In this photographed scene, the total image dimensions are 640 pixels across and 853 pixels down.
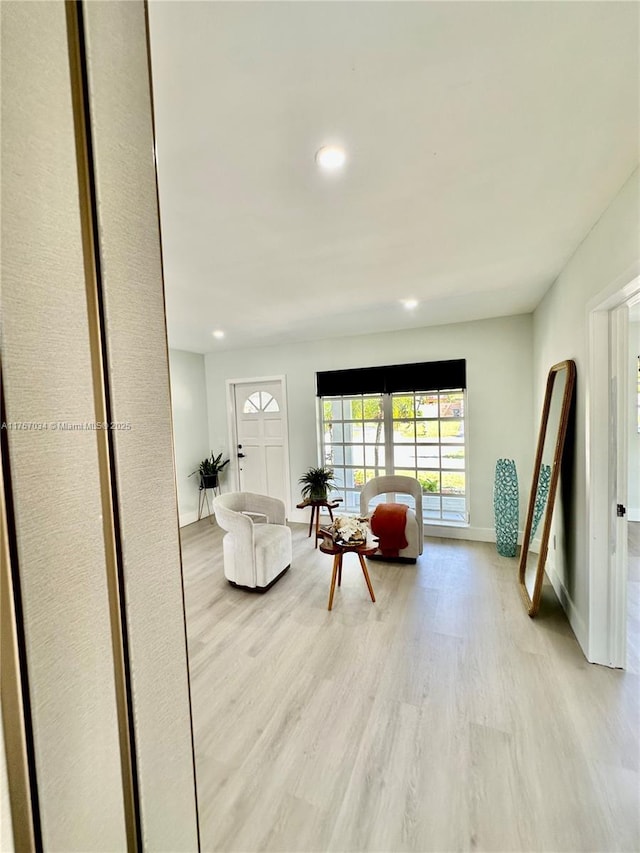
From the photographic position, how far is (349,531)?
2.70 meters

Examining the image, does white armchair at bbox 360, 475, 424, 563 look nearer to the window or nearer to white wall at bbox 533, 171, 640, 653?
the window

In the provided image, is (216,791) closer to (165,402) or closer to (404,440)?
(165,402)

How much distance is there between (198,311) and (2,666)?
306cm

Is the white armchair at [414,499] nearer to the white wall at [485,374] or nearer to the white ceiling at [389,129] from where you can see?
the white wall at [485,374]

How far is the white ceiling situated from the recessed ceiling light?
0.03m

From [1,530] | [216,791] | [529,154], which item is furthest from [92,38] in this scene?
[216,791]

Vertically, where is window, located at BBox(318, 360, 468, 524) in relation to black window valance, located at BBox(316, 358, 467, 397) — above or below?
below

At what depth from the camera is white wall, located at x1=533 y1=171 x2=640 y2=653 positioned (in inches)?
60.0

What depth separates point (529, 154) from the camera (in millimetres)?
1294

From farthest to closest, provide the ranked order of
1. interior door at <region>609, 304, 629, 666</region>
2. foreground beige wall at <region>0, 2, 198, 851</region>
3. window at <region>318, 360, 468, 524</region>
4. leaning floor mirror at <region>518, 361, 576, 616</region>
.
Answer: window at <region>318, 360, 468, 524</region>, leaning floor mirror at <region>518, 361, 576, 616</region>, interior door at <region>609, 304, 629, 666</region>, foreground beige wall at <region>0, 2, 198, 851</region>

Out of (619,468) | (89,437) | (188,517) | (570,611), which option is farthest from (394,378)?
(89,437)

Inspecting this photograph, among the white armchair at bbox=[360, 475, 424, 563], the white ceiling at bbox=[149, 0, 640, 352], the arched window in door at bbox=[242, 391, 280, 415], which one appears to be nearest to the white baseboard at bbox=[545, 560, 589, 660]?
the white armchair at bbox=[360, 475, 424, 563]

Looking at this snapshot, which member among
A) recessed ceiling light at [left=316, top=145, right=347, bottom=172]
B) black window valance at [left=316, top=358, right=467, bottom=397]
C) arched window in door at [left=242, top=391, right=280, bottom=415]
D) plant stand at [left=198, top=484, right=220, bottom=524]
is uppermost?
recessed ceiling light at [left=316, top=145, right=347, bottom=172]

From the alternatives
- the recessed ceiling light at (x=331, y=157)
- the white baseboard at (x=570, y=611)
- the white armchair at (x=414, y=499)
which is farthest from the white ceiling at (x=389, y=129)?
the white baseboard at (x=570, y=611)
